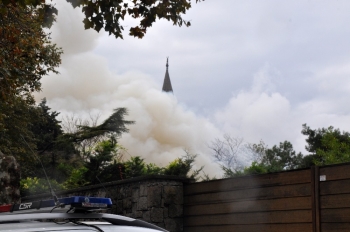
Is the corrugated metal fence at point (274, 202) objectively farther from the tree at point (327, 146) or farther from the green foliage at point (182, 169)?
the tree at point (327, 146)

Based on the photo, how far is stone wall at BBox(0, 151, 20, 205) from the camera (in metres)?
10.3

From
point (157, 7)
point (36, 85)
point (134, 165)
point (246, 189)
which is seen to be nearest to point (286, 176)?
point (246, 189)

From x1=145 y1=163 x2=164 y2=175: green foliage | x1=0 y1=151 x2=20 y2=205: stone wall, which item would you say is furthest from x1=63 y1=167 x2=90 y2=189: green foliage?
x1=0 y1=151 x2=20 y2=205: stone wall

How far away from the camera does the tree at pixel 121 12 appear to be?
6.85m

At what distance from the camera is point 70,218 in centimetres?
278

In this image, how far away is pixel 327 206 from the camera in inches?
274

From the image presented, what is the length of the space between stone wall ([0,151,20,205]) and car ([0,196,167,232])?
7670mm

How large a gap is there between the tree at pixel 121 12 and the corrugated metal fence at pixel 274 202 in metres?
2.53

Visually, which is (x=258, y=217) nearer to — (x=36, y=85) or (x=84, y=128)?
(x=36, y=85)

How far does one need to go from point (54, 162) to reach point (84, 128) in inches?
163

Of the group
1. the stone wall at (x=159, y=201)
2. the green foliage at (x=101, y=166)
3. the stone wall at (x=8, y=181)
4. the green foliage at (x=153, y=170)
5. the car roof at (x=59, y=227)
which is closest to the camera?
the car roof at (x=59, y=227)

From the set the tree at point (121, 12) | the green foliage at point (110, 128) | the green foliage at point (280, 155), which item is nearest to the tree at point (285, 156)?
the green foliage at point (280, 155)

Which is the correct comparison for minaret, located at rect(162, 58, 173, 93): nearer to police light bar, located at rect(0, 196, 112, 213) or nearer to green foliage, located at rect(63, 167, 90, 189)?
green foliage, located at rect(63, 167, 90, 189)

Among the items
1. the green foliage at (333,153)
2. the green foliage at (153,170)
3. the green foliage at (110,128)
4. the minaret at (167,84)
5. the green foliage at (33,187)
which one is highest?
the minaret at (167,84)
